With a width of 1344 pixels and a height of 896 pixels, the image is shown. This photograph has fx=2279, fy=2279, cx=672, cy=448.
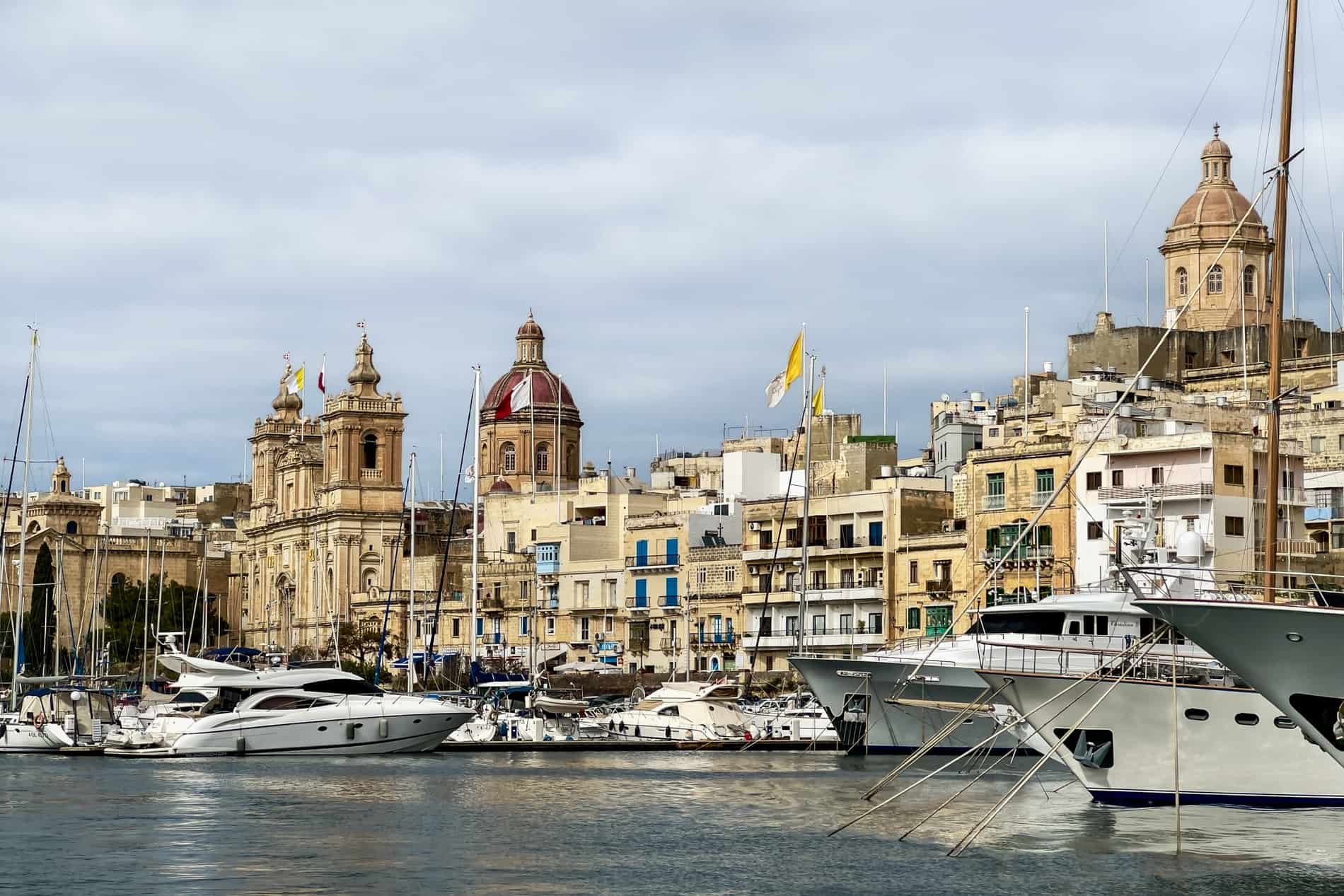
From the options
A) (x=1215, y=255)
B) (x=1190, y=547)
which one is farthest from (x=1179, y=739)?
(x=1215, y=255)

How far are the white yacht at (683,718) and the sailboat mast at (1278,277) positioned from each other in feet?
125

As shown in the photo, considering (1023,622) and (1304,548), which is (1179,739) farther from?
(1304,548)

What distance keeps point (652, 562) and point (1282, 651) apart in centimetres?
8230

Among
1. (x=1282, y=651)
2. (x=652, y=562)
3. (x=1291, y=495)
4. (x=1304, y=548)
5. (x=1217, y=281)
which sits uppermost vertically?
(x=1217, y=281)

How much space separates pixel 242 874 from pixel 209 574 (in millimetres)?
138138

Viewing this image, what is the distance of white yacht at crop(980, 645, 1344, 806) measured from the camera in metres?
41.3

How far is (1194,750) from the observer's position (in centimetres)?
4209

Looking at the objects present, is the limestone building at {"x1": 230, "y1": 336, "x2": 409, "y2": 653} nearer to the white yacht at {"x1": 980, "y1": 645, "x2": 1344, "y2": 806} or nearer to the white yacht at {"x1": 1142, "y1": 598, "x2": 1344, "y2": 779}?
the white yacht at {"x1": 980, "y1": 645, "x2": 1344, "y2": 806}

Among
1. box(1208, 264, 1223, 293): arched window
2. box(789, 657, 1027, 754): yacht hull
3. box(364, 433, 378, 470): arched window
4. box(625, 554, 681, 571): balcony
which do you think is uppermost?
box(1208, 264, 1223, 293): arched window

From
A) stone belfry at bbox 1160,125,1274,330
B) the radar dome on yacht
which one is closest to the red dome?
stone belfry at bbox 1160,125,1274,330

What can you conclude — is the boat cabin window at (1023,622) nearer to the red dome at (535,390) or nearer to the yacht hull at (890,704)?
the yacht hull at (890,704)

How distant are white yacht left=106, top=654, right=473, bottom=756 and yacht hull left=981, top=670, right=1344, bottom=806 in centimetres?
3049

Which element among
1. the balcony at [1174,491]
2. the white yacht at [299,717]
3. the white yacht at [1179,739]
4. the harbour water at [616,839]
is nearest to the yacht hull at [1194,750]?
the white yacht at [1179,739]

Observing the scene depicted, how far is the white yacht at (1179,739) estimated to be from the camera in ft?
136
